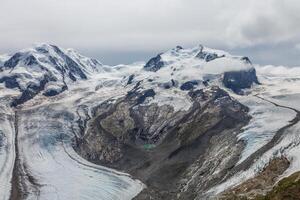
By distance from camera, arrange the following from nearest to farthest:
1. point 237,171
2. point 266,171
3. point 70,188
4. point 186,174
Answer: point 266,171 → point 237,171 → point 186,174 → point 70,188

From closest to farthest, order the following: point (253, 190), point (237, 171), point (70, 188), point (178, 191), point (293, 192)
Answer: point (293, 192), point (253, 190), point (237, 171), point (178, 191), point (70, 188)

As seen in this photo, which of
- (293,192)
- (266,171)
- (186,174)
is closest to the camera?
(293,192)

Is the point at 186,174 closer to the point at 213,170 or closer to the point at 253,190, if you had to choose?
the point at 213,170

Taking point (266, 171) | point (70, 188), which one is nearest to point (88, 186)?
point (70, 188)

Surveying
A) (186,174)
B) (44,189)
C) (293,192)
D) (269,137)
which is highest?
(293,192)

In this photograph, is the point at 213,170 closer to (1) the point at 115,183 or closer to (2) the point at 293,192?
(1) the point at 115,183

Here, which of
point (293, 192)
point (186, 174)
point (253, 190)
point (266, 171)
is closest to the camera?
point (293, 192)

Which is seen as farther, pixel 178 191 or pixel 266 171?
pixel 178 191

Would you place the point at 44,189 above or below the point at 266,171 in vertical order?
below

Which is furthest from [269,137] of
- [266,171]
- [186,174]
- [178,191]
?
[266,171]
